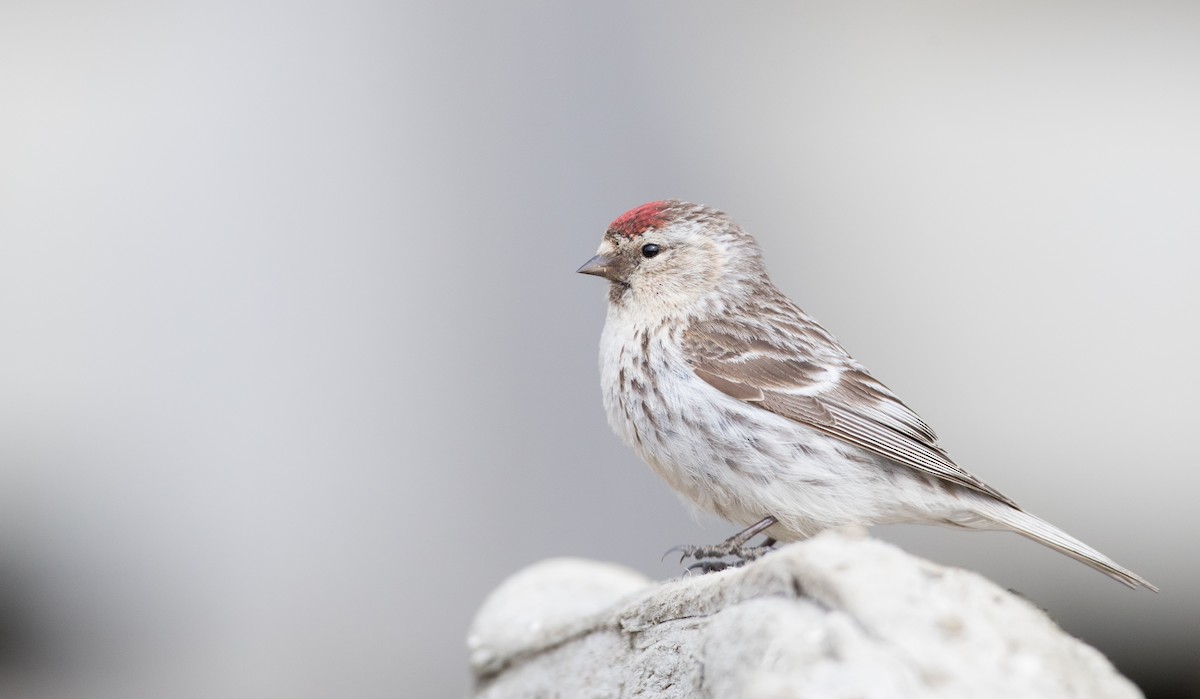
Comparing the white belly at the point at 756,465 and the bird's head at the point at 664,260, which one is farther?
the bird's head at the point at 664,260

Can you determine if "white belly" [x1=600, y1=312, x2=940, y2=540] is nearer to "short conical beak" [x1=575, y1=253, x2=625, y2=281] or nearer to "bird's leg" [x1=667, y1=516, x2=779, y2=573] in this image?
"bird's leg" [x1=667, y1=516, x2=779, y2=573]

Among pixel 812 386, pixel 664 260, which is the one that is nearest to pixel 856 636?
pixel 812 386

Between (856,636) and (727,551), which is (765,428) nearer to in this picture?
(727,551)

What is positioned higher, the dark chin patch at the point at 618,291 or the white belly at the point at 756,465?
the dark chin patch at the point at 618,291

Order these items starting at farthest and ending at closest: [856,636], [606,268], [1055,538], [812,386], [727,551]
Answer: [606,268] < [812,386] < [727,551] < [1055,538] < [856,636]

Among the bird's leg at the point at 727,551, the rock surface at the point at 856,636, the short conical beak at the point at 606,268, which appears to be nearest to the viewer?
the rock surface at the point at 856,636

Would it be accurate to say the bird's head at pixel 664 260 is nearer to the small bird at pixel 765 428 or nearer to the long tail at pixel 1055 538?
the small bird at pixel 765 428

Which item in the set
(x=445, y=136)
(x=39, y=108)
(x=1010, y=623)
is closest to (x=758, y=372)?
(x=1010, y=623)

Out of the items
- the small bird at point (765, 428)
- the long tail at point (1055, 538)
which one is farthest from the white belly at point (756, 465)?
the long tail at point (1055, 538)
